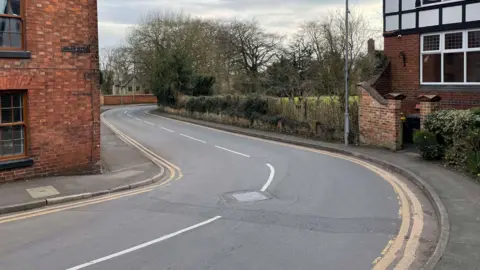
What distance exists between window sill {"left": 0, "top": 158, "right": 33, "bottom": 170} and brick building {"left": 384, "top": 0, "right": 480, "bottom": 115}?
14.6 meters

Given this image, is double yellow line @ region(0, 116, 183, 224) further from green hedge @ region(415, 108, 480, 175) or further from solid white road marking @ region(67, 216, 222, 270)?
green hedge @ region(415, 108, 480, 175)

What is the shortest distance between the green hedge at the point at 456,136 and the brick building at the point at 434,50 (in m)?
4.11

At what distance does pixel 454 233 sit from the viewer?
716 centimetres

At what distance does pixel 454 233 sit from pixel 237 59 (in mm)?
55282

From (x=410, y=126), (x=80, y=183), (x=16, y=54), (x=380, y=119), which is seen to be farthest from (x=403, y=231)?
(x=410, y=126)

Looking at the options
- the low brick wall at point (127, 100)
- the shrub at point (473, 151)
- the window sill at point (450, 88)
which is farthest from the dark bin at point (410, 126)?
the low brick wall at point (127, 100)

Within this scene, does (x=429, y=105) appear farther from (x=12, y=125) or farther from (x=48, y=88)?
(x=12, y=125)

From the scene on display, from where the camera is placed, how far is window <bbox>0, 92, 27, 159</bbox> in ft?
38.3

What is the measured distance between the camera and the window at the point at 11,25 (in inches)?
455

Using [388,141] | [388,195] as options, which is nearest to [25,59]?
[388,195]

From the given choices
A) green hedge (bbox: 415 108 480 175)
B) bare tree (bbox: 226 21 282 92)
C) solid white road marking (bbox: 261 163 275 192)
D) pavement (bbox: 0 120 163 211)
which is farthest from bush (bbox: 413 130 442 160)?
bare tree (bbox: 226 21 282 92)

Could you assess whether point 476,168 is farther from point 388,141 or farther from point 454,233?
point 388,141

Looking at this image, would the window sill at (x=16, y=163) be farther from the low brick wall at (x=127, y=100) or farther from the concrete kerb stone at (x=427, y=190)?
the low brick wall at (x=127, y=100)

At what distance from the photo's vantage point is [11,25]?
11688 mm
